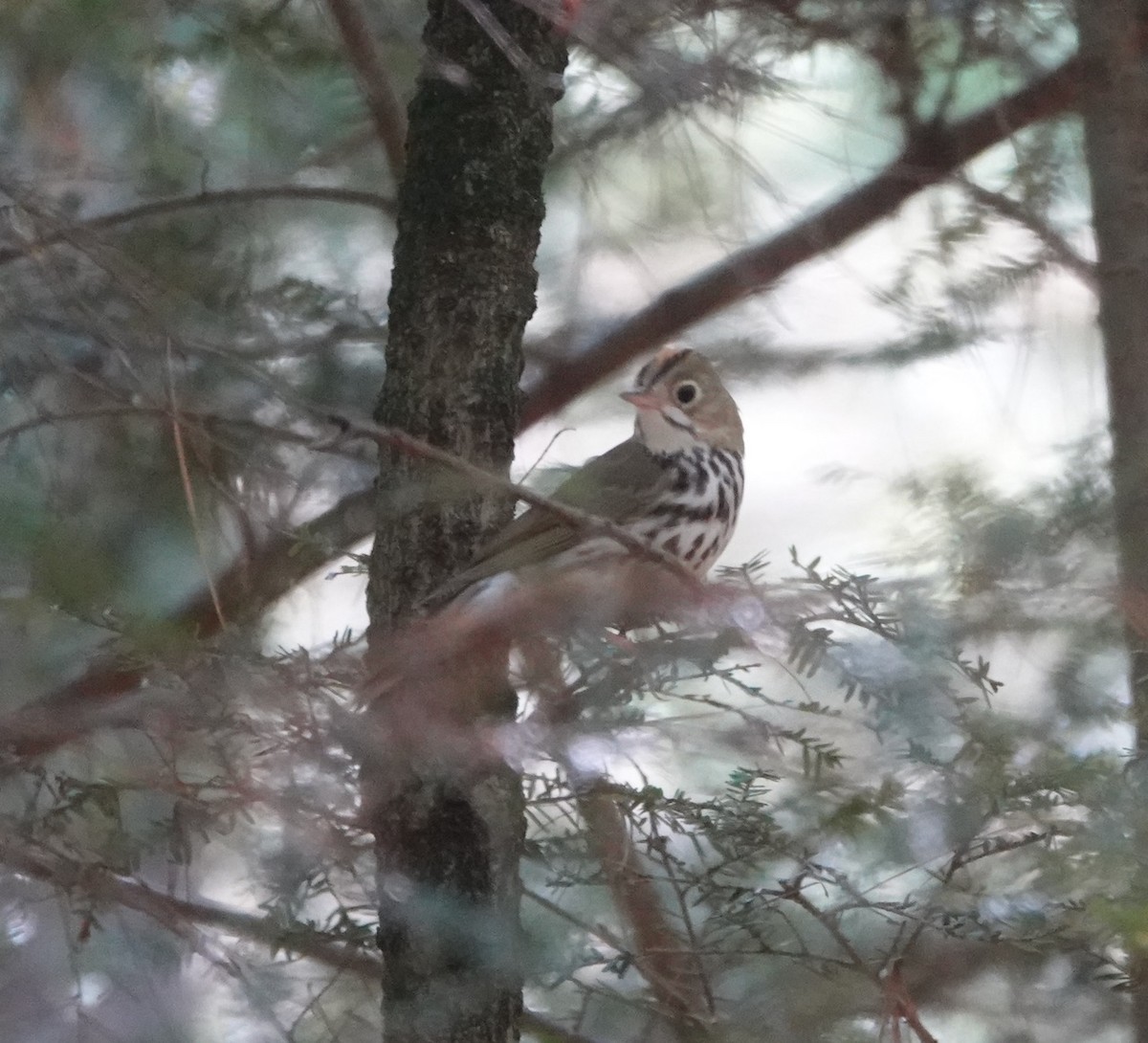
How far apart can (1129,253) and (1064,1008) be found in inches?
28.1

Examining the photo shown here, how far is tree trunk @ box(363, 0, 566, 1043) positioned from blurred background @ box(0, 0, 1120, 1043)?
0.14ft

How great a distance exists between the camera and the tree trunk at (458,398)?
1.29 metres

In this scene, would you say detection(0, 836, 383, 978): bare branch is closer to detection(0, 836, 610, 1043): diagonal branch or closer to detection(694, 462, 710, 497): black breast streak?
detection(0, 836, 610, 1043): diagonal branch

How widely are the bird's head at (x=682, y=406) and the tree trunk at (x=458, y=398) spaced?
0.24m

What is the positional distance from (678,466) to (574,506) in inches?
26.1

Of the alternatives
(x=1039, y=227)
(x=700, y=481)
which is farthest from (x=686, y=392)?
(x=1039, y=227)

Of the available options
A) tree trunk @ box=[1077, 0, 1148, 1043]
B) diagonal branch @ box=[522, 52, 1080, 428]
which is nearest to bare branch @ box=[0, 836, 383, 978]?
diagonal branch @ box=[522, 52, 1080, 428]

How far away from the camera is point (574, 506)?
130 cm

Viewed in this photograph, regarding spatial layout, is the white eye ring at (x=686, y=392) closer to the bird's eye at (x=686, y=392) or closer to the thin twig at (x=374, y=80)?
the bird's eye at (x=686, y=392)

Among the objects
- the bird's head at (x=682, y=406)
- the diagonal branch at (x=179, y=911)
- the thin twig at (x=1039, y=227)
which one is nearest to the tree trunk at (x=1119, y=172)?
the thin twig at (x=1039, y=227)

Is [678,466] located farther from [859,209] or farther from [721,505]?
[859,209]

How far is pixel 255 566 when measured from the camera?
136 cm

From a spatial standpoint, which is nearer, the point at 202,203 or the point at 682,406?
the point at 202,203

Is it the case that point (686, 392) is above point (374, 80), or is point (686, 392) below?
below
